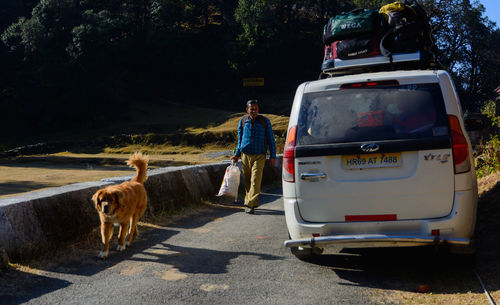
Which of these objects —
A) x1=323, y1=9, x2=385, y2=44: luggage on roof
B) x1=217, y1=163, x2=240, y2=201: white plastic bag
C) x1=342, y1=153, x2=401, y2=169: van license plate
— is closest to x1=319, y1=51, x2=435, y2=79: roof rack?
x1=323, y1=9, x2=385, y2=44: luggage on roof

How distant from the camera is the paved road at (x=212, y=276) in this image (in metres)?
4.68

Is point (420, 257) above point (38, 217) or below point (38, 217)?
below

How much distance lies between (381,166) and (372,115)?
0.53 meters

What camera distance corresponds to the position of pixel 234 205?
1066 cm

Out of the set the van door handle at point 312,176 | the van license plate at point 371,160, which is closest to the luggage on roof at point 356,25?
the van license plate at point 371,160

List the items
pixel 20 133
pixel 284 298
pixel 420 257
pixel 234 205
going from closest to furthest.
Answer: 1. pixel 284 298
2. pixel 420 257
3. pixel 234 205
4. pixel 20 133

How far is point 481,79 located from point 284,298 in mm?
67530

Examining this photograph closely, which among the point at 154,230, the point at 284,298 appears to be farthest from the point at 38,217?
the point at 284,298

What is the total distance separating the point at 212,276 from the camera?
535 cm

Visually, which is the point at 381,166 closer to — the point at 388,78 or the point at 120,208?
the point at 388,78

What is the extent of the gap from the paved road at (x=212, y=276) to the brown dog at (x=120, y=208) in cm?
19

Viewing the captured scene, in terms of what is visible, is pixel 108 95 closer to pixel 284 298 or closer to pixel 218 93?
pixel 218 93

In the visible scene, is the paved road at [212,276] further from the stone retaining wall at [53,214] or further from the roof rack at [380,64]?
the roof rack at [380,64]

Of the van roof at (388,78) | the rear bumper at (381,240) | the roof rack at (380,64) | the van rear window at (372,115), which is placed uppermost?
the roof rack at (380,64)
